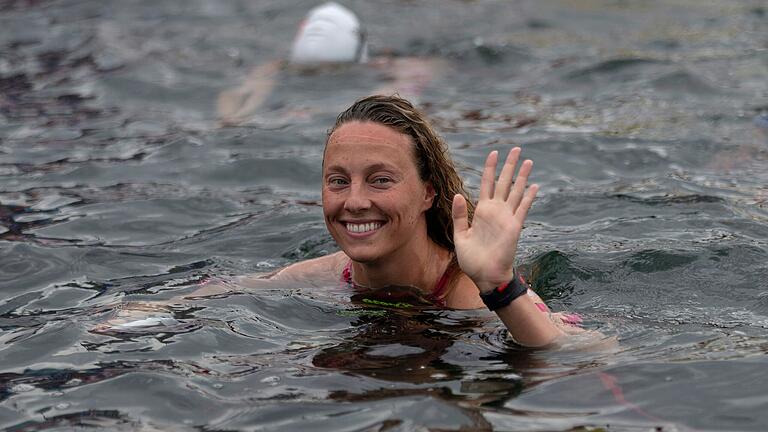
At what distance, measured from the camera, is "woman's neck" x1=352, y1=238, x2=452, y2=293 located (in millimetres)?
6441

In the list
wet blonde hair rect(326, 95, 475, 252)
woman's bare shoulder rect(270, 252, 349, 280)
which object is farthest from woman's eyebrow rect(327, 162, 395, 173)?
woman's bare shoulder rect(270, 252, 349, 280)

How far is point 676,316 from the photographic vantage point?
6750 millimetres

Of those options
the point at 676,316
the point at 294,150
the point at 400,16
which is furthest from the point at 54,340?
the point at 400,16

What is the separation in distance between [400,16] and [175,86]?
5.52 m

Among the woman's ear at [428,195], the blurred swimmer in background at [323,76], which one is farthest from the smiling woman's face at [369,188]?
the blurred swimmer in background at [323,76]

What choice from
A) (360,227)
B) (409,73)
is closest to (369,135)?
(360,227)

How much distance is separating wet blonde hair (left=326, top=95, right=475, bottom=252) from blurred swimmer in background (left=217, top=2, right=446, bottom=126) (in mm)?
6501

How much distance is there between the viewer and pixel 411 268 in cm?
649

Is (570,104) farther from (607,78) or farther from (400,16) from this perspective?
(400,16)

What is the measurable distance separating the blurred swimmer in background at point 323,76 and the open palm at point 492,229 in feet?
24.7

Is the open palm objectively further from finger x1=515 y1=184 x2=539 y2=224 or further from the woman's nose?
the woman's nose

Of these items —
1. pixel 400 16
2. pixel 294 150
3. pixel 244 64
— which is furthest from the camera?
pixel 400 16

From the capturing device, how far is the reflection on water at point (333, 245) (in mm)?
5383

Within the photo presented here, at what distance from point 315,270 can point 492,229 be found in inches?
83.6
